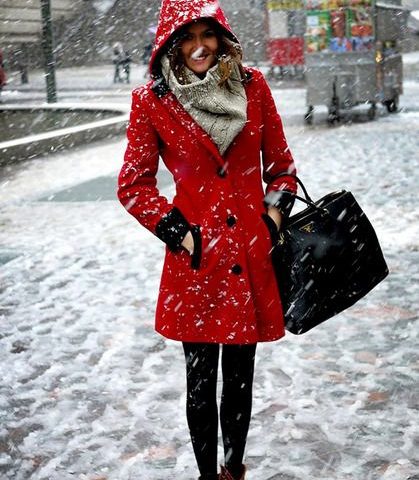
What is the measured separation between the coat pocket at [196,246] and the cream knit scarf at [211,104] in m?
0.27

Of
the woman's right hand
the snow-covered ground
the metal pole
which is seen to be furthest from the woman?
the metal pole

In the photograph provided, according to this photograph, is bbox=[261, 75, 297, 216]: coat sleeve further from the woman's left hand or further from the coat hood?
the coat hood

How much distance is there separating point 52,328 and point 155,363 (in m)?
0.96

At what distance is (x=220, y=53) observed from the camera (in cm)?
279

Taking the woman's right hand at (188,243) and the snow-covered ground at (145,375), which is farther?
the snow-covered ground at (145,375)

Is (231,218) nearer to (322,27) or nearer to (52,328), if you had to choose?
(52,328)

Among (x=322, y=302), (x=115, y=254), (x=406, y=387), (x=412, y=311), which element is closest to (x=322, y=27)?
(x=115, y=254)

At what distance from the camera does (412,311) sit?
5.25 m

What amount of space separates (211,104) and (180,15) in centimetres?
30

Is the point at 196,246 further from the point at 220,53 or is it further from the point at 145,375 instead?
the point at 145,375

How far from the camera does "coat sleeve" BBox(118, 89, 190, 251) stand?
2.71 meters

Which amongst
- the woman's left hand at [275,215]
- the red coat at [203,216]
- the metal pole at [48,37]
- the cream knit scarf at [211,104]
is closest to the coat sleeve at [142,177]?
the red coat at [203,216]

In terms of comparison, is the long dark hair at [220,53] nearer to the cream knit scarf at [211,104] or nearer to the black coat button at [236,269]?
the cream knit scarf at [211,104]

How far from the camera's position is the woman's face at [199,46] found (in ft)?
8.94
